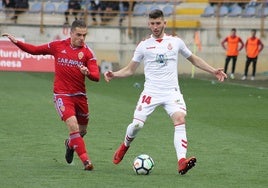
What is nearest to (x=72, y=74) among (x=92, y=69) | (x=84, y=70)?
(x=92, y=69)

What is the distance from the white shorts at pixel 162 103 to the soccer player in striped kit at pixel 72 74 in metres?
0.70

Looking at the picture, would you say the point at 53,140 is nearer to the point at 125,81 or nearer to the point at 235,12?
the point at 125,81

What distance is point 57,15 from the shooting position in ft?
139

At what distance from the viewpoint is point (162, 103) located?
38.9ft

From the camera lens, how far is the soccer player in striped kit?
1190 centimetres

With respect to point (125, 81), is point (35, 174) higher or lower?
higher

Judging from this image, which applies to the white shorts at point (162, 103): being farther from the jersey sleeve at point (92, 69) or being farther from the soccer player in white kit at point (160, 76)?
the jersey sleeve at point (92, 69)

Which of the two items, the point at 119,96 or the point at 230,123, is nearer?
the point at 230,123

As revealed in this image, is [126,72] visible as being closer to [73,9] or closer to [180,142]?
[180,142]

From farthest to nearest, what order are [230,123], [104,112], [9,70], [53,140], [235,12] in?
[235,12]
[9,70]
[104,112]
[230,123]
[53,140]

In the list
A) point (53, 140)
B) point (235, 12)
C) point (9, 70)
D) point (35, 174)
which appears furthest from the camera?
point (235, 12)

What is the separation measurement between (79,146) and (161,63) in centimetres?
153

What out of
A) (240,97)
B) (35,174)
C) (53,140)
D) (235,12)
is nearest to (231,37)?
(235,12)

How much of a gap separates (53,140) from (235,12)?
1069 inches
